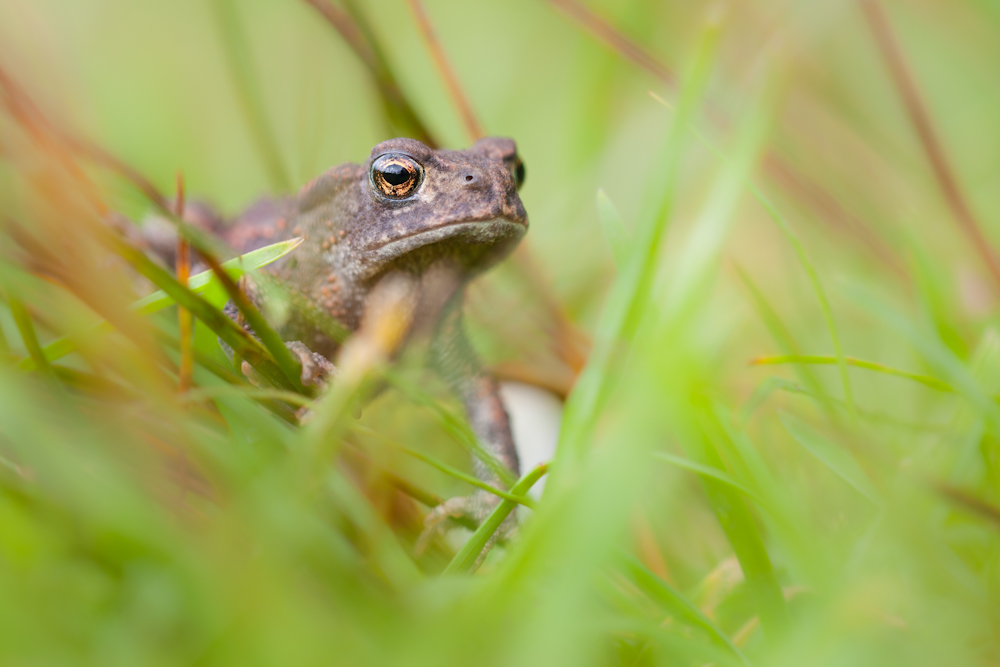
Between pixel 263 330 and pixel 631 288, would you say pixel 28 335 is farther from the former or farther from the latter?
pixel 631 288

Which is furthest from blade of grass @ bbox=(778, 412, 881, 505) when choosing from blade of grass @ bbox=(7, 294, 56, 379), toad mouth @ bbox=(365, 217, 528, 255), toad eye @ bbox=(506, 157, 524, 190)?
blade of grass @ bbox=(7, 294, 56, 379)

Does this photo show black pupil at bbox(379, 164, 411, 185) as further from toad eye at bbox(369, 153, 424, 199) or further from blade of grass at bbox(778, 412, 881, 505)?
blade of grass at bbox(778, 412, 881, 505)

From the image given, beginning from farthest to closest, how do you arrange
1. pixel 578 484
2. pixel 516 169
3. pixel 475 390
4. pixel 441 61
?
pixel 441 61, pixel 475 390, pixel 516 169, pixel 578 484

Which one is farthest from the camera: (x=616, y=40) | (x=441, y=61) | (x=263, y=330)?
(x=616, y=40)

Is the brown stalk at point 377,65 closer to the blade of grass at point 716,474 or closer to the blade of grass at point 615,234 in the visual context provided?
the blade of grass at point 615,234

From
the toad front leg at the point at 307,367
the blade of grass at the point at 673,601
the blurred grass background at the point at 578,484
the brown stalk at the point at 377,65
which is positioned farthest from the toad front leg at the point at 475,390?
the blade of grass at the point at 673,601

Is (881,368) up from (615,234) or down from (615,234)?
down

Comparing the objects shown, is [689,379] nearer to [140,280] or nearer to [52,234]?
[52,234]

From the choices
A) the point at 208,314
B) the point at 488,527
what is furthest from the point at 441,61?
the point at 488,527
